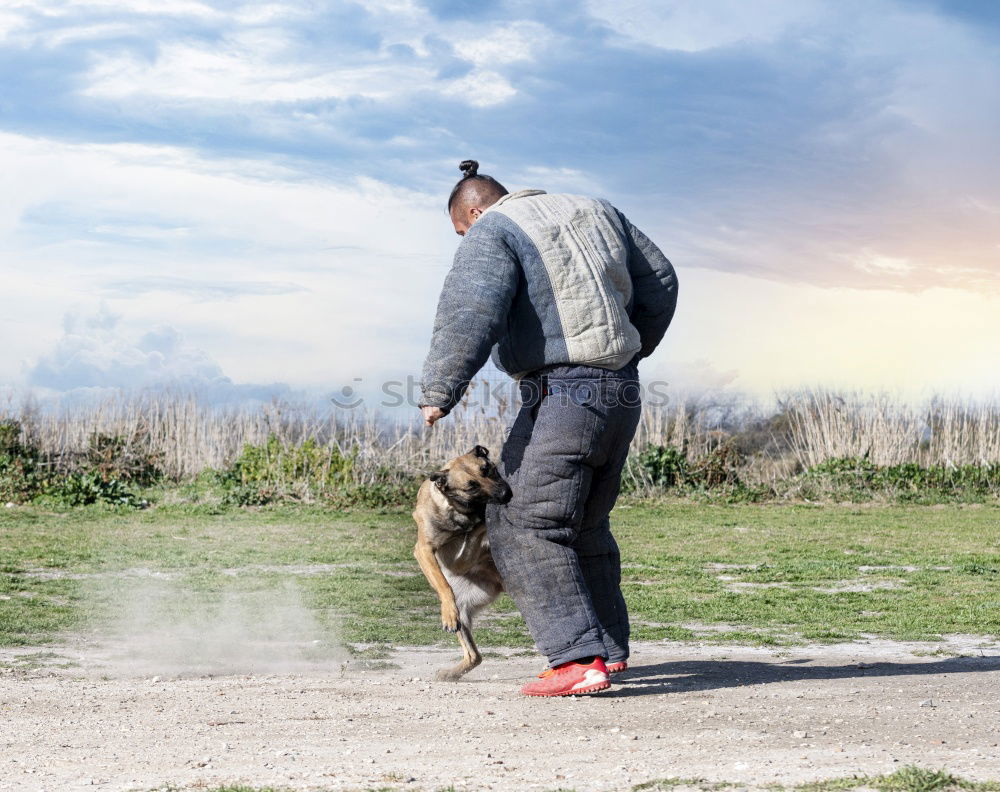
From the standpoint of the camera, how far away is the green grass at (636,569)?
877cm

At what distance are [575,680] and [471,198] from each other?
2.43 metres

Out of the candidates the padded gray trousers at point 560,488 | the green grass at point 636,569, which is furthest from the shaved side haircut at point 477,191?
the green grass at point 636,569

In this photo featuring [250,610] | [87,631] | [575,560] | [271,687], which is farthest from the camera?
[250,610]

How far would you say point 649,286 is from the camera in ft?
17.8

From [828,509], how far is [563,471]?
1464 cm

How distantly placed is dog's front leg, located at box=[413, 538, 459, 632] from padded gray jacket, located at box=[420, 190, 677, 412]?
3.31 feet

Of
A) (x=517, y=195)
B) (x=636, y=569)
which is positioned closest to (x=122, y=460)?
(x=636, y=569)

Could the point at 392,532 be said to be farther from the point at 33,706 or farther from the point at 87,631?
the point at 33,706

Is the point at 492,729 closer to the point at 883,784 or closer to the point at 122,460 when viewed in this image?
the point at 883,784

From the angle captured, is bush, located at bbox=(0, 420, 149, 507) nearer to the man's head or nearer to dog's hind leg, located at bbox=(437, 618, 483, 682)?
dog's hind leg, located at bbox=(437, 618, 483, 682)

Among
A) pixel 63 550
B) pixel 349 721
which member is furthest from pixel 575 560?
pixel 63 550

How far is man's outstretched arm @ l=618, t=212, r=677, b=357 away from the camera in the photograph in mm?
5410

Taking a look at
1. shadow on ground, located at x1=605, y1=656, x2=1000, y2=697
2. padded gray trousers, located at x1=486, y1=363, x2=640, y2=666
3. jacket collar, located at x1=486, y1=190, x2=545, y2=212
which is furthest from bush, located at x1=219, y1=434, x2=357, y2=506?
jacket collar, located at x1=486, y1=190, x2=545, y2=212

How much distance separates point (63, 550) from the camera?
13039 millimetres
